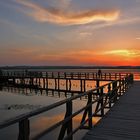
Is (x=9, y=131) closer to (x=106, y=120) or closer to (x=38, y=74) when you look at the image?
(x=106, y=120)

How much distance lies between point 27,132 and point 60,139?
2.91 metres

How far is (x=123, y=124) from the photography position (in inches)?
330

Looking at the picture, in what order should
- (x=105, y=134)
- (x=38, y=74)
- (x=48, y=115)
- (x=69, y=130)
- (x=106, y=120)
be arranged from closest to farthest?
1. (x=69, y=130)
2. (x=105, y=134)
3. (x=106, y=120)
4. (x=48, y=115)
5. (x=38, y=74)

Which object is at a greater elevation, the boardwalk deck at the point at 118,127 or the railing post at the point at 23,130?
the railing post at the point at 23,130

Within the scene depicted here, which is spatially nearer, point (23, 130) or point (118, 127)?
point (23, 130)

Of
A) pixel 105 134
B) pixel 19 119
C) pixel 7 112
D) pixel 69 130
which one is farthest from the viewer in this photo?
pixel 7 112

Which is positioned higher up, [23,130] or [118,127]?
[23,130]

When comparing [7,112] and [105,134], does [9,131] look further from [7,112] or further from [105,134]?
[105,134]

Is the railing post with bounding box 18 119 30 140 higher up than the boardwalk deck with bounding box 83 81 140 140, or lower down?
higher up

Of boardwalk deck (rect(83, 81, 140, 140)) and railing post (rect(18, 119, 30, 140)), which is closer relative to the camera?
railing post (rect(18, 119, 30, 140))

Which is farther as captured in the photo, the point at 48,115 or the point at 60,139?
the point at 48,115

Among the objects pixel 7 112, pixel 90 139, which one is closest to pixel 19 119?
pixel 90 139

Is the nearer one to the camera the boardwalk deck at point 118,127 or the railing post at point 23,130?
the railing post at point 23,130

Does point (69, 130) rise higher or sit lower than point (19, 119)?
lower
